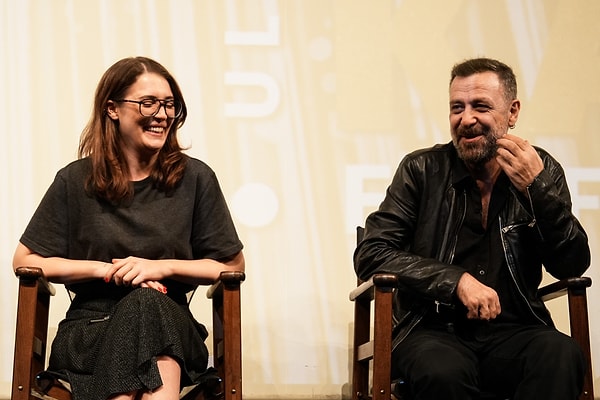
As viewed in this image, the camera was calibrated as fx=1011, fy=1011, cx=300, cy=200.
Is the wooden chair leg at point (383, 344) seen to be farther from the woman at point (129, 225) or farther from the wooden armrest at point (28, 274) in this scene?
the wooden armrest at point (28, 274)

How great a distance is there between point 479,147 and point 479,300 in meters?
0.53

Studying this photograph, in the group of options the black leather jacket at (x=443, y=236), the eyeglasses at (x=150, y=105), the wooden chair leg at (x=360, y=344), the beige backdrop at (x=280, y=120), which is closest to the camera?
the black leather jacket at (x=443, y=236)

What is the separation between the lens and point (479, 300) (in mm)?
2754

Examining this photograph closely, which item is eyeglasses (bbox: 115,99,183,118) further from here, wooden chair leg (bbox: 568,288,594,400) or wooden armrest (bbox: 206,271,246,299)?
wooden chair leg (bbox: 568,288,594,400)

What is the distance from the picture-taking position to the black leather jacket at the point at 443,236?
2.87 meters

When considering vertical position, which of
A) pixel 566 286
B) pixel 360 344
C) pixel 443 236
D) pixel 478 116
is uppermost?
pixel 478 116

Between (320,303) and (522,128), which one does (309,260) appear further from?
(522,128)

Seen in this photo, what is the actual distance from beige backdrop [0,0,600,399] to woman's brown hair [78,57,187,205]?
0.66 meters

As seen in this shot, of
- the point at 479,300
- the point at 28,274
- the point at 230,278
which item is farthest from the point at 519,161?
the point at 28,274

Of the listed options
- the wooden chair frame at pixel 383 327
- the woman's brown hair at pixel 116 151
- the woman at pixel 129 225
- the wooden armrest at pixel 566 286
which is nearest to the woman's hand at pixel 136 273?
the woman at pixel 129 225

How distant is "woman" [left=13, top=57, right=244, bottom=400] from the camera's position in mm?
2766

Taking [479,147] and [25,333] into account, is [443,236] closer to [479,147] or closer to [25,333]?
[479,147]

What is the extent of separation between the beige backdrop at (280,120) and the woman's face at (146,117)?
687 mm

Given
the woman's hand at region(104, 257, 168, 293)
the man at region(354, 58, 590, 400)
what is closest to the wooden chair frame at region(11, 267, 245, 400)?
the woman's hand at region(104, 257, 168, 293)
